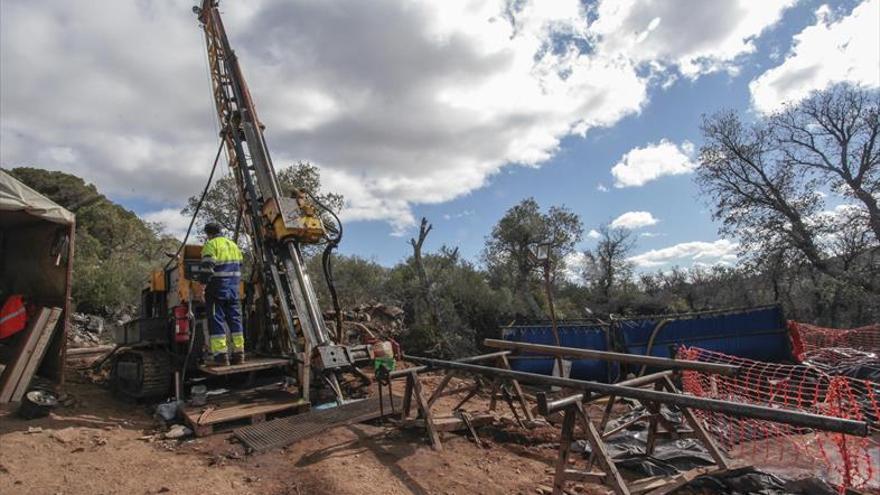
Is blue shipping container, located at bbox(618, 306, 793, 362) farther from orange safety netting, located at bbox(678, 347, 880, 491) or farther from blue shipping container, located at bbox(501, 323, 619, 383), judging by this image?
orange safety netting, located at bbox(678, 347, 880, 491)

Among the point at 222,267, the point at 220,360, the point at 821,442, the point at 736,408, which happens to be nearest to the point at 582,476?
the point at 736,408

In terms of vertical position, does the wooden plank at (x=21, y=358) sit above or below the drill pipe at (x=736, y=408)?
above

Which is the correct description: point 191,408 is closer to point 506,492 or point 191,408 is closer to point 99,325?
point 506,492

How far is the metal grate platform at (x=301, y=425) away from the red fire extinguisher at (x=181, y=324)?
5.69ft

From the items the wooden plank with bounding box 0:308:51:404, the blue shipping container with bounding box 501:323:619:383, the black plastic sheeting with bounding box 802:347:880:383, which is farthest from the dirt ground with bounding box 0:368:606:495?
the black plastic sheeting with bounding box 802:347:880:383

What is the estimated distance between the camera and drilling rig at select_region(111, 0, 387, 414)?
6371 millimetres

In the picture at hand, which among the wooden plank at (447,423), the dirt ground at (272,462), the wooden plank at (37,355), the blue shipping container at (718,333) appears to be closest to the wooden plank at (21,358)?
the wooden plank at (37,355)

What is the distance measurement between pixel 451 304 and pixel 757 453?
473 inches

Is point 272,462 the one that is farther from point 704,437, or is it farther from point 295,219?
point 704,437

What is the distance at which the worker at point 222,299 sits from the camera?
6104 millimetres

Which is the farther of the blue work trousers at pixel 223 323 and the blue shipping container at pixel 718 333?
the blue shipping container at pixel 718 333

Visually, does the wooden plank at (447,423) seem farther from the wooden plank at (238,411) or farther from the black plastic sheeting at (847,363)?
the black plastic sheeting at (847,363)

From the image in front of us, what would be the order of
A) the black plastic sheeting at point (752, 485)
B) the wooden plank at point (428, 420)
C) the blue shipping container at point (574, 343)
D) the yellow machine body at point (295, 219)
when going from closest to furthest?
the black plastic sheeting at point (752, 485) → the wooden plank at point (428, 420) → the yellow machine body at point (295, 219) → the blue shipping container at point (574, 343)

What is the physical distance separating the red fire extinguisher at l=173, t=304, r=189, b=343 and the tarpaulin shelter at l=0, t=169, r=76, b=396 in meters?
1.49
